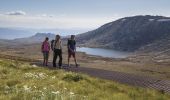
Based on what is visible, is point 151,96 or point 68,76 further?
point 68,76

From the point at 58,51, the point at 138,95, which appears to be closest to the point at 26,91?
the point at 138,95

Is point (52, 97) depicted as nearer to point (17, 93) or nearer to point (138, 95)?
point (17, 93)

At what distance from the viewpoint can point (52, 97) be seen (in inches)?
344

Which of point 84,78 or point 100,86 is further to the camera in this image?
point 84,78

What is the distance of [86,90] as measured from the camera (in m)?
13.7

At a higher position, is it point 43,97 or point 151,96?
point 43,97

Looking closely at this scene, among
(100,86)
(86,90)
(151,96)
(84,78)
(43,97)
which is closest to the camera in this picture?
(43,97)

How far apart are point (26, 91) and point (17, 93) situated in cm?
32

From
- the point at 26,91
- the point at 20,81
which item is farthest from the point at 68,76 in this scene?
the point at 26,91

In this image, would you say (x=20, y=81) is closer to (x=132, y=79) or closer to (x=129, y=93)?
(x=129, y=93)

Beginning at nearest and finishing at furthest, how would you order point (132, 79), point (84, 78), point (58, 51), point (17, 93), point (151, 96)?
point (17, 93) → point (151, 96) → point (84, 78) → point (132, 79) → point (58, 51)

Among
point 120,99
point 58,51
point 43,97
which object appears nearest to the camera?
point 43,97

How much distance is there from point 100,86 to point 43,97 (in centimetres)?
754

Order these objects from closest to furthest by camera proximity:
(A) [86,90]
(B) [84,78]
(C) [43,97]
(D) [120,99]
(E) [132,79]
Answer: (C) [43,97], (D) [120,99], (A) [86,90], (B) [84,78], (E) [132,79]
